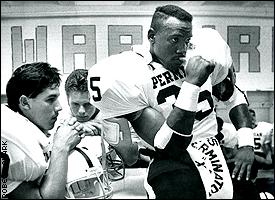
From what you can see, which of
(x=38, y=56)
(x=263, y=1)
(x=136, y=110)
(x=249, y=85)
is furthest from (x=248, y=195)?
(x=38, y=56)

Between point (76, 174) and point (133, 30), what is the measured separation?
0.35 meters

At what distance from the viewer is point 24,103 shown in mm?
691

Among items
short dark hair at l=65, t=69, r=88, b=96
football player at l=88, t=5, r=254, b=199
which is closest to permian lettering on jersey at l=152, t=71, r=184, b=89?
football player at l=88, t=5, r=254, b=199

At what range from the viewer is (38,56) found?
32.3 inches

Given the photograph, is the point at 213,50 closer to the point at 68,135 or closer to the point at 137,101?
the point at 137,101

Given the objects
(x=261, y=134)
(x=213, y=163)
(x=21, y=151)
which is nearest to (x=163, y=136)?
(x=213, y=163)

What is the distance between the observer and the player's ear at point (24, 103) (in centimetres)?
69

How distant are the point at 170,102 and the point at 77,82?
0.26 meters

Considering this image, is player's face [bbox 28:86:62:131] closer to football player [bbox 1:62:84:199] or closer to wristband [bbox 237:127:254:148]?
football player [bbox 1:62:84:199]

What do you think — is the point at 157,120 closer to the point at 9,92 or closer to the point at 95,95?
the point at 95,95

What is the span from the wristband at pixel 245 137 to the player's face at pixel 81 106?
1.03 feet

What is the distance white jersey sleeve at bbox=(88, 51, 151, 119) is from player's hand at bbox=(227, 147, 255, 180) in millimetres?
212

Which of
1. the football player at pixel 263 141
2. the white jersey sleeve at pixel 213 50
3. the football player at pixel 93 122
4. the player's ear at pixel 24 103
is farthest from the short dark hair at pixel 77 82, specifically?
the football player at pixel 263 141

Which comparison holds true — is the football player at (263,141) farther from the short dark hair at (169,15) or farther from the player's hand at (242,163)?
the short dark hair at (169,15)
